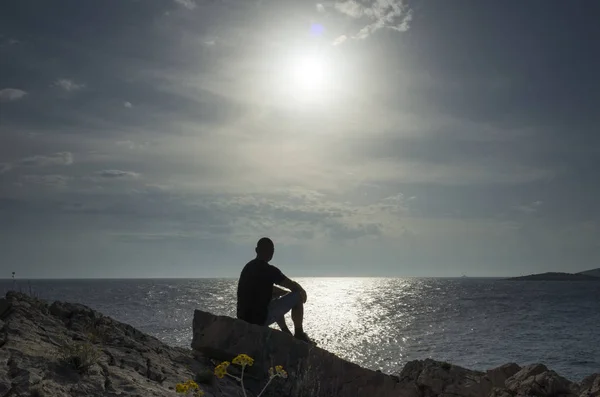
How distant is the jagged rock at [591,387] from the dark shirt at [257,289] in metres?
4.48

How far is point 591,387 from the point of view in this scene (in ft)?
20.1

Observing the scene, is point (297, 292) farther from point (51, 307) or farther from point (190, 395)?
point (51, 307)

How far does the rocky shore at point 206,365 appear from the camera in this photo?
561 centimetres

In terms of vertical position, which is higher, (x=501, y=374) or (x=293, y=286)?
(x=293, y=286)

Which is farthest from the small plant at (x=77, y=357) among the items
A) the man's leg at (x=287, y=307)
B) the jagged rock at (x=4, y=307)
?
the man's leg at (x=287, y=307)

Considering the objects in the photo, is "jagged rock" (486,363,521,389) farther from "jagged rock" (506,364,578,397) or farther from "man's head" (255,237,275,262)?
"man's head" (255,237,275,262)

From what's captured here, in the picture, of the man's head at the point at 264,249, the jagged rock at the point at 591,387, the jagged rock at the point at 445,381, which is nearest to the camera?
the jagged rock at the point at 591,387

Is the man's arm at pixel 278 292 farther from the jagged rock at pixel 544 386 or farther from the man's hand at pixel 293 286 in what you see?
the jagged rock at pixel 544 386

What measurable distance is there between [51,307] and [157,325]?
28.6 m

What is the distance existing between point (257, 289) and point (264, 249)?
0.67 metres

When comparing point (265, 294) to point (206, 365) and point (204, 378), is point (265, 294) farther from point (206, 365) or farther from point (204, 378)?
point (204, 378)

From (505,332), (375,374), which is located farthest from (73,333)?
(505,332)

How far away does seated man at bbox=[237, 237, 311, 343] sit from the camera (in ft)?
27.4

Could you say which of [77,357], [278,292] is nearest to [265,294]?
[278,292]
